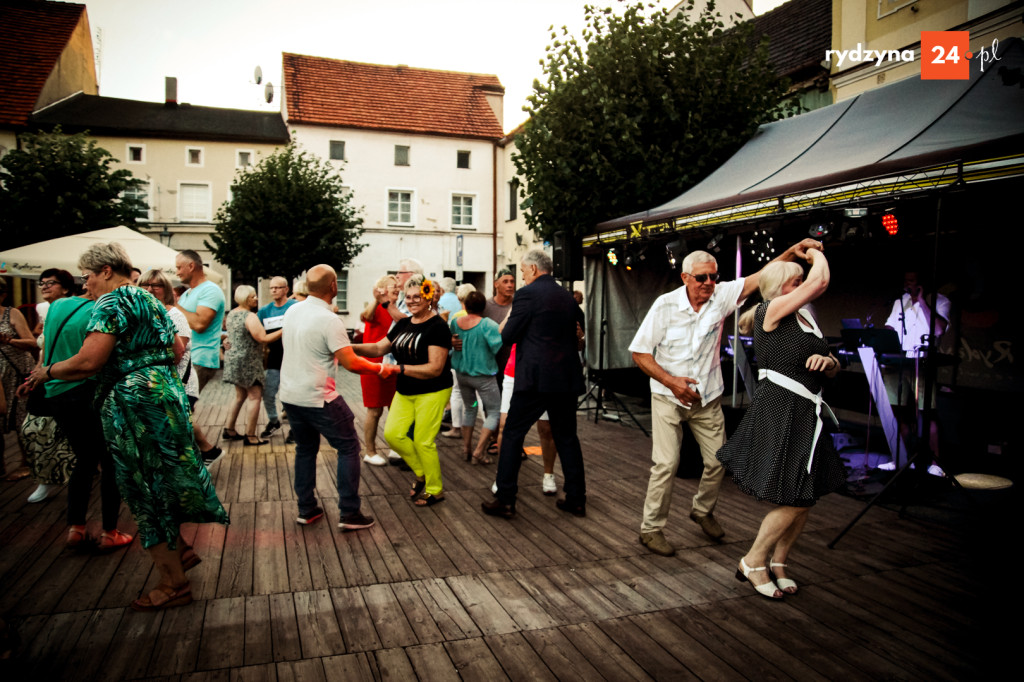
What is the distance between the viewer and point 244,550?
454cm

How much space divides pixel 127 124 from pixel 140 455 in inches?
1202

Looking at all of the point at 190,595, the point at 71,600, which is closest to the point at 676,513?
the point at 190,595

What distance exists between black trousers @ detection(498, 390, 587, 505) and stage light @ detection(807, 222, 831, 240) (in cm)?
313

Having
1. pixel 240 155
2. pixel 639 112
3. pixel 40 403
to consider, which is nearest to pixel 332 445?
pixel 40 403

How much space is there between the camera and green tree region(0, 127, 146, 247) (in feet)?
57.5

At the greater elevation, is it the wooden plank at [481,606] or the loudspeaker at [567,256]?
the loudspeaker at [567,256]

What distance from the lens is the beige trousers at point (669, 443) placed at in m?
4.54

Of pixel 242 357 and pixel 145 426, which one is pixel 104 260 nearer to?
pixel 145 426

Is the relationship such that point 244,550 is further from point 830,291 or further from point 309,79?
point 309,79

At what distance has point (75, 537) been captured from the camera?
4.39 metres

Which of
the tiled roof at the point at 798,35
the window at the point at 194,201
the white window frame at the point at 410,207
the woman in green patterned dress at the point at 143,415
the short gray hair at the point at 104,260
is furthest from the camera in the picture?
the white window frame at the point at 410,207

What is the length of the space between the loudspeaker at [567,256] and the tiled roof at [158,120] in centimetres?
2291

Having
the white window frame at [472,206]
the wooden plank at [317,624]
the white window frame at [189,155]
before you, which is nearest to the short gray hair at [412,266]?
the wooden plank at [317,624]

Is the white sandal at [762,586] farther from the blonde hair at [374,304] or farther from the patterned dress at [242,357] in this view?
the patterned dress at [242,357]
